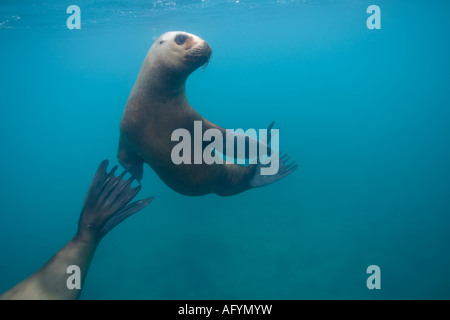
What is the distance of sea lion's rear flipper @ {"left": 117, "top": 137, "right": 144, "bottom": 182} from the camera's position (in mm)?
3311

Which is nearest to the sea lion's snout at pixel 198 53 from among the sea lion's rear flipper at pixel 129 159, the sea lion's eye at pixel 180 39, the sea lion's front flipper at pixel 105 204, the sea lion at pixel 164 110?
the sea lion at pixel 164 110

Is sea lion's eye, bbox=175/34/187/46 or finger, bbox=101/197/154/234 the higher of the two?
sea lion's eye, bbox=175/34/187/46

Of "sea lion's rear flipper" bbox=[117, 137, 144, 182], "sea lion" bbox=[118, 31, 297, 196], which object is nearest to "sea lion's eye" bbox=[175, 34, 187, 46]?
"sea lion" bbox=[118, 31, 297, 196]

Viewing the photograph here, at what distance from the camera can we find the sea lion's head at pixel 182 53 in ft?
9.37

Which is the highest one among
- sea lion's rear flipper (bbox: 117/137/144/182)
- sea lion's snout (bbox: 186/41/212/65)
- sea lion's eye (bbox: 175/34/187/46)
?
sea lion's eye (bbox: 175/34/187/46)

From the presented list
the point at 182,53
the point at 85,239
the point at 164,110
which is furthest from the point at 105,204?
the point at 182,53

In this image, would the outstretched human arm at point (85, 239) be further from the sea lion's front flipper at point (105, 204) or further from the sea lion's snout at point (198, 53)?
the sea lion's snout at point (198, 53)

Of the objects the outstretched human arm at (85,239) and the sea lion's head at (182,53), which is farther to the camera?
the sea lion's head at (182,53)

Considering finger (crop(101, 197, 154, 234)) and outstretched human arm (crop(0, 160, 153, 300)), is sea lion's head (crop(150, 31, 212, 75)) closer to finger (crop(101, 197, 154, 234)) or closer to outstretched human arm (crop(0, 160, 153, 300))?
outstretched human arm (crop(0, 160, 153, 300))

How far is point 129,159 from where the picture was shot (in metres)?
3.42

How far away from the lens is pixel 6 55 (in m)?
21.7

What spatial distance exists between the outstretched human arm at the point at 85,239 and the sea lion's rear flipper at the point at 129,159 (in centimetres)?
23
